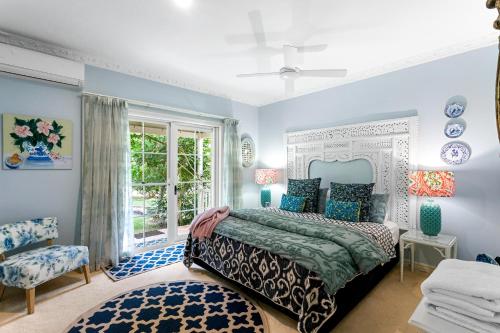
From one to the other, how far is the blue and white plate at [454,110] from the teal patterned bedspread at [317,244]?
5.64 feet

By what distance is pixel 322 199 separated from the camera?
11.5 feet

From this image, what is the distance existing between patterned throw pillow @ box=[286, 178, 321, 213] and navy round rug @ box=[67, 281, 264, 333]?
5.37 ft

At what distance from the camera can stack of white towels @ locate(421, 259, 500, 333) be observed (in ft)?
A: 2.18

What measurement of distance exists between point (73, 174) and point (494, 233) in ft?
15.3

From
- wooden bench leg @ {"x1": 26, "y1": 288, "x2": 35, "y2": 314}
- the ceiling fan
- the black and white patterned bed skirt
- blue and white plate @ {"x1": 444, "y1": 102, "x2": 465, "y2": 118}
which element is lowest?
wooden bench leg @ {"x1": 26, "y1": 288, "x2": 35, "y2": 314}

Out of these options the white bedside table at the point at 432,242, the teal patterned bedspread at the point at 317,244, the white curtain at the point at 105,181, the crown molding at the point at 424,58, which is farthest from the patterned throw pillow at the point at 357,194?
the white curtain at the point at 105,181

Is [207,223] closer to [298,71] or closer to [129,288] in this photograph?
[129,288]

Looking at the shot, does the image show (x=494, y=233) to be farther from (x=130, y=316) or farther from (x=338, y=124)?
(x=130, y=316)

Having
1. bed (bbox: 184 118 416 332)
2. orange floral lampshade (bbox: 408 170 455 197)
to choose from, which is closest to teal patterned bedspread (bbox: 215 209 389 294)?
bed (bbox: 184 118 416 332)

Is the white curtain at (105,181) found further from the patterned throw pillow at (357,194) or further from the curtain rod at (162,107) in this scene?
the patterned throw pillow at (357,194)

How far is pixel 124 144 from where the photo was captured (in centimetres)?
319

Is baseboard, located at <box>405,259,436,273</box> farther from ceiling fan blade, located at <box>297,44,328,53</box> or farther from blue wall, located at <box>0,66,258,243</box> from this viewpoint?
blue wall, located at <box>0,66,258,243</box>

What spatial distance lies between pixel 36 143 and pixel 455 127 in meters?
4.65

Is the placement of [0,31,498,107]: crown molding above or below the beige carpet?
above
